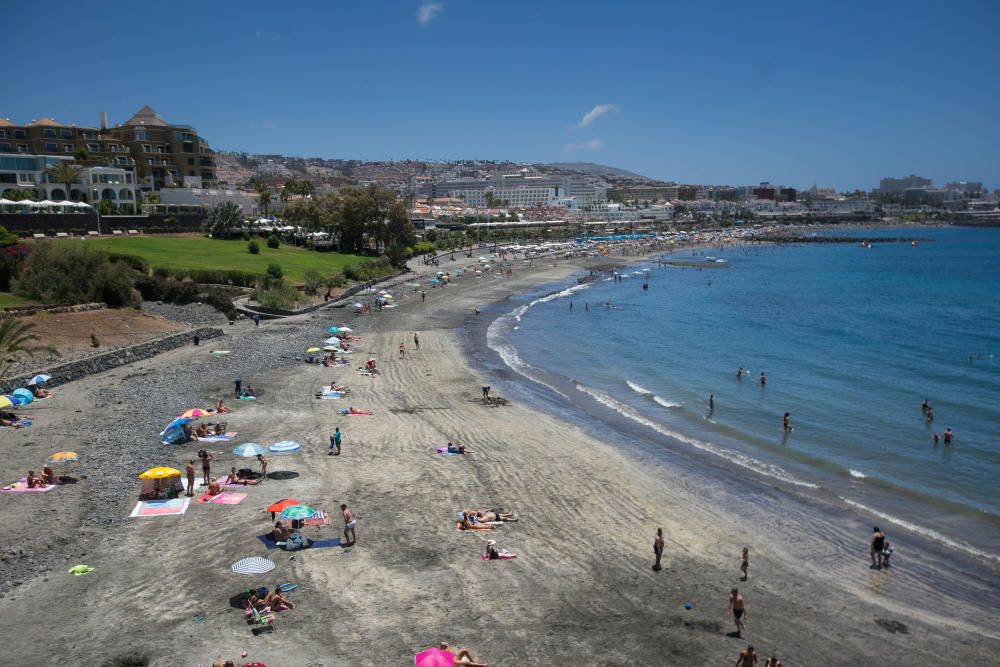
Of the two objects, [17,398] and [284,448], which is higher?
[17,398]

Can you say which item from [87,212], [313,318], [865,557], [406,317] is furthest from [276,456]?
[87,212]

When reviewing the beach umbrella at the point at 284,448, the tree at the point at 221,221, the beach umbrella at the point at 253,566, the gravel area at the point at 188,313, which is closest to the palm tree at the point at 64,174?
the tree at the point at 221,221

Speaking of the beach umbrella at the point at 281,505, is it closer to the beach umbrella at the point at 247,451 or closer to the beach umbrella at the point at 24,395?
the beach umbrella at the point at 247,451

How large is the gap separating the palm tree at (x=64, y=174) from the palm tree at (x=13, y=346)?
3837 centimetres

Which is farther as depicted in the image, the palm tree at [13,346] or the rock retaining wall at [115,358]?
the rock retaining wall at [115,358]

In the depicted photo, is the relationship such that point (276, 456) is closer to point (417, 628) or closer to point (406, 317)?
point (417, 628)

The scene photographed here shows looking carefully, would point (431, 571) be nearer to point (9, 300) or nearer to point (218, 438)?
point (218, 438)

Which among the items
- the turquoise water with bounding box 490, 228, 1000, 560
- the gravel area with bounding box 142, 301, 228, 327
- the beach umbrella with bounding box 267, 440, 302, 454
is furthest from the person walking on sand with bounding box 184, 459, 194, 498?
the gravel area with bounding box 142, 301, 228, 327

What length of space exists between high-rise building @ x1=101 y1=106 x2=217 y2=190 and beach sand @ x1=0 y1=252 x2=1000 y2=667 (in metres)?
63.7

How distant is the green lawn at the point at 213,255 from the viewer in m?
46.0

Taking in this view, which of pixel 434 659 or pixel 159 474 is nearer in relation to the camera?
pixel 434 659

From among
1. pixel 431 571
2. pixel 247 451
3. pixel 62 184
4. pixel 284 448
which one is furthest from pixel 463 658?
pixel 62 184

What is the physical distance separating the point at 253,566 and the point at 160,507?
3803 millimetres

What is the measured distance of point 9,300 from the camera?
103ft
